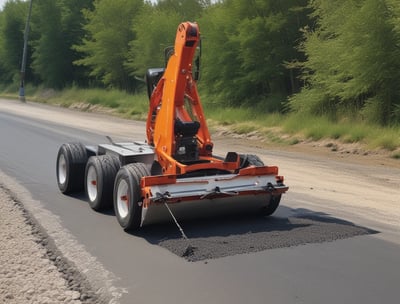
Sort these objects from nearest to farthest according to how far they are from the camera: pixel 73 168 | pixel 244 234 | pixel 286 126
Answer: pixel 244 234 < pixel 73 168 < pixel 286 126

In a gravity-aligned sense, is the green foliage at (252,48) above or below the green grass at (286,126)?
above

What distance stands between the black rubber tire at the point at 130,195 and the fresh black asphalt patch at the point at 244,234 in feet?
0.79

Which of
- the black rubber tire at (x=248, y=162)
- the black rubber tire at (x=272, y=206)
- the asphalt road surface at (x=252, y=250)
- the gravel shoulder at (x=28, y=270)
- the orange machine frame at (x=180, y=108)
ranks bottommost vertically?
the gravel shoulder at (x=28, y=270)

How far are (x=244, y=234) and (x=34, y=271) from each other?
252cm

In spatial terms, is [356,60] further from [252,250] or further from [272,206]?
[252,250]

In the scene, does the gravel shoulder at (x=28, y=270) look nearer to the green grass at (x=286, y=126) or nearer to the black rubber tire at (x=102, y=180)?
the black rubber tire at (x=102, y=180)

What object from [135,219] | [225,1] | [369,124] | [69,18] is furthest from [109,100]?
[135,219]

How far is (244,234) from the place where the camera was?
6.79 metres

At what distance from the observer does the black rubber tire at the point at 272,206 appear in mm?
7492

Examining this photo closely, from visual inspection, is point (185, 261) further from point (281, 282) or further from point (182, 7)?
point (182, 7)

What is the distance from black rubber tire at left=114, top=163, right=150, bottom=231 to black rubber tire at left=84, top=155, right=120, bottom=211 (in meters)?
→ 0.60

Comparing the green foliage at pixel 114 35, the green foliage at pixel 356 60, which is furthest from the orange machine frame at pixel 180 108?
the green foliage at pixel 114 35

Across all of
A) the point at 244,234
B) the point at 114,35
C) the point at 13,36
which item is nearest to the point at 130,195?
the point at 244,234

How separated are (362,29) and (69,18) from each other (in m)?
41.8
